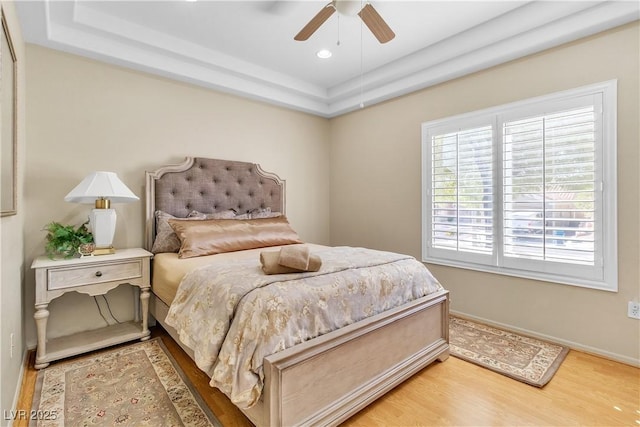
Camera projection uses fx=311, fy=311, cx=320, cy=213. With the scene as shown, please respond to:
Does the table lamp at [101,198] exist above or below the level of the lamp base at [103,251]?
above

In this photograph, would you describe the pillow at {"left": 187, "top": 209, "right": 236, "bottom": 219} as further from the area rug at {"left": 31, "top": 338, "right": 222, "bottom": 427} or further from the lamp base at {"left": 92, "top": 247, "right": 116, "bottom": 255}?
the area rug at {"left": 31, "top": 338, "right": 222, "bottom": 427}

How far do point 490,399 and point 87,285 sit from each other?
2.85 m

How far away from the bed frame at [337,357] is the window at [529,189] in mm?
994

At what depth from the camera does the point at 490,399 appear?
186cm

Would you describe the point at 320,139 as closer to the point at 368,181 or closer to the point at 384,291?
the point at 368,181

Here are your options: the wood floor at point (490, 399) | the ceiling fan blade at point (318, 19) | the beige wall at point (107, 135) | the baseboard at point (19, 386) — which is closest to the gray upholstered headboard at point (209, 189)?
the beige wall at point (107, 135)

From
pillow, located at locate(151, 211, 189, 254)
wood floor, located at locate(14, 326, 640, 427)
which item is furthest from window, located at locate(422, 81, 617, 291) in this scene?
pillow, located at locate(151, 211, 189, 254)

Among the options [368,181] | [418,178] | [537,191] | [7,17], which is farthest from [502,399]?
[7,17]

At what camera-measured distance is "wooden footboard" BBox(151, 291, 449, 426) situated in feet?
4.56

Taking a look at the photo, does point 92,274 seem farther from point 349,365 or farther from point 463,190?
point 463,190

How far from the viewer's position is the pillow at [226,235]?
8.47 ft

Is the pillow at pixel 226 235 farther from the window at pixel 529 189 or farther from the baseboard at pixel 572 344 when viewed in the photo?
the baseboard at pixel 572 344

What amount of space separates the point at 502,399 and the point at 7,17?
140 inches

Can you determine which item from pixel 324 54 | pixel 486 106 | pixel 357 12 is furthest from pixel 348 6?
pixel 486 106
